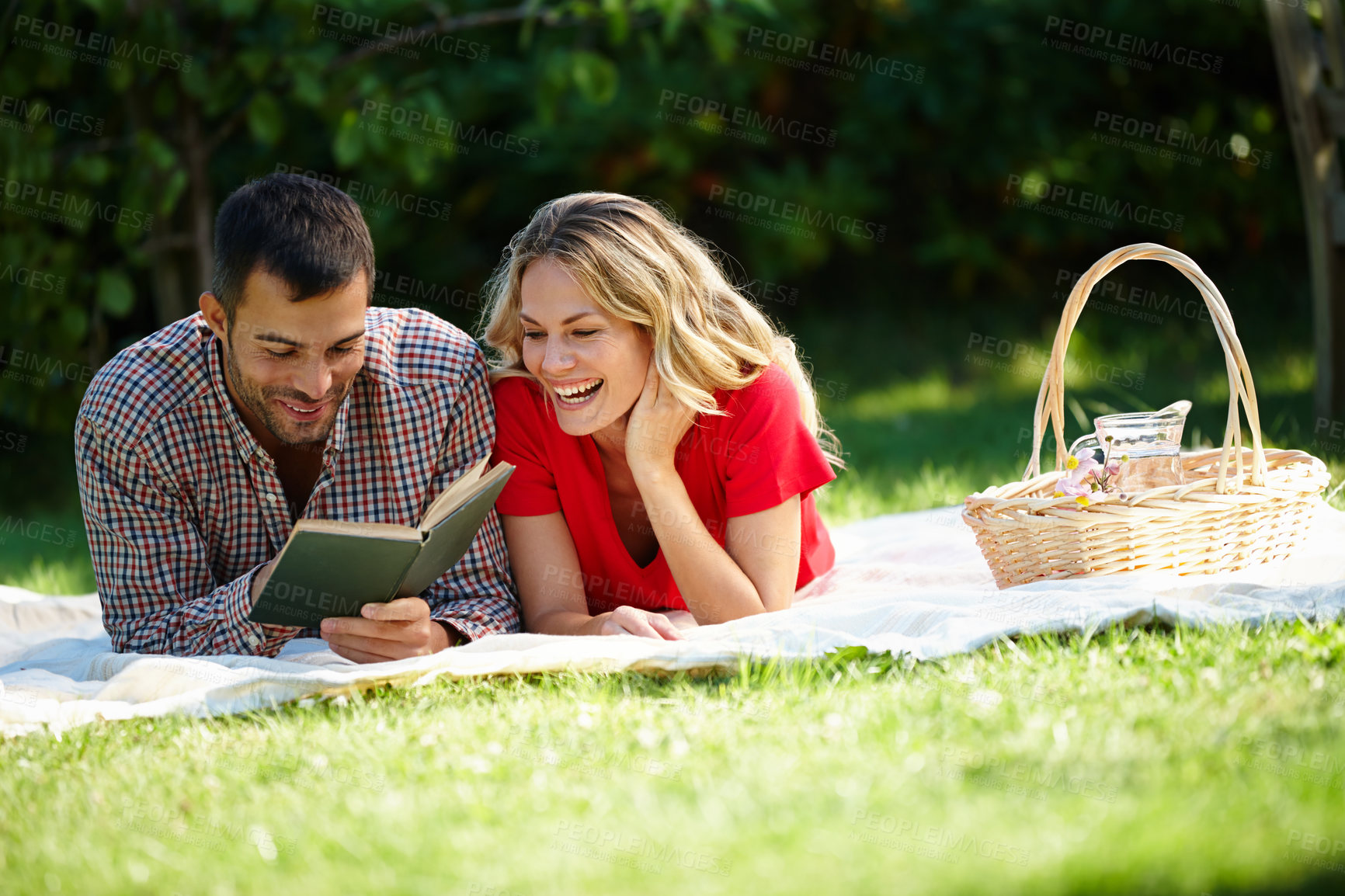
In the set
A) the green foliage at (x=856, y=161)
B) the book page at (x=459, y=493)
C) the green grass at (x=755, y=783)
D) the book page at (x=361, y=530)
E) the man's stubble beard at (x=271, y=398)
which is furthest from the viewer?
the green foliage at (x=856, y=161)

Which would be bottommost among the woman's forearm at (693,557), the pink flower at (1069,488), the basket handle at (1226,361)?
the woman's forearm at (693,557)

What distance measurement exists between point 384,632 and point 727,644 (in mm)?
779

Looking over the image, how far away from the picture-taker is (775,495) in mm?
3098

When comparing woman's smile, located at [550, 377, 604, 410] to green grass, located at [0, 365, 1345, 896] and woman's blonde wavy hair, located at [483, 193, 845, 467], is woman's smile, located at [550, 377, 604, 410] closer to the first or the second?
woman's blonde wavy hair, located at [483, 193, 845, 467]

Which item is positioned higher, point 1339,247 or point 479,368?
point 1339,247

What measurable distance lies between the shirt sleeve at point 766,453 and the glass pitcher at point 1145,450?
737 mm

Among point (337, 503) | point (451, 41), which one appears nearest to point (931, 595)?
point (337, 503)

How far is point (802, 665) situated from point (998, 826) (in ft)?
2.87

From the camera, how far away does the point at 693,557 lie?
3.08 metres

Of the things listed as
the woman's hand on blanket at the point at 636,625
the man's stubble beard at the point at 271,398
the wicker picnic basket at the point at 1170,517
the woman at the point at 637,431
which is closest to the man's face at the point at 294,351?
the man's stubble beard at the point at 271,398

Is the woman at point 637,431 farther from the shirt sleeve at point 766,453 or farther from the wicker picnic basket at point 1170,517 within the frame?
the wicker picnic basket at point 1170,517

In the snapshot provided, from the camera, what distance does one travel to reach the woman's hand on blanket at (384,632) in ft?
8.96

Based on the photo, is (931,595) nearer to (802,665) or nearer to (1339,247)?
(802,665)

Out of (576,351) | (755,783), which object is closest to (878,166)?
(576,351)
